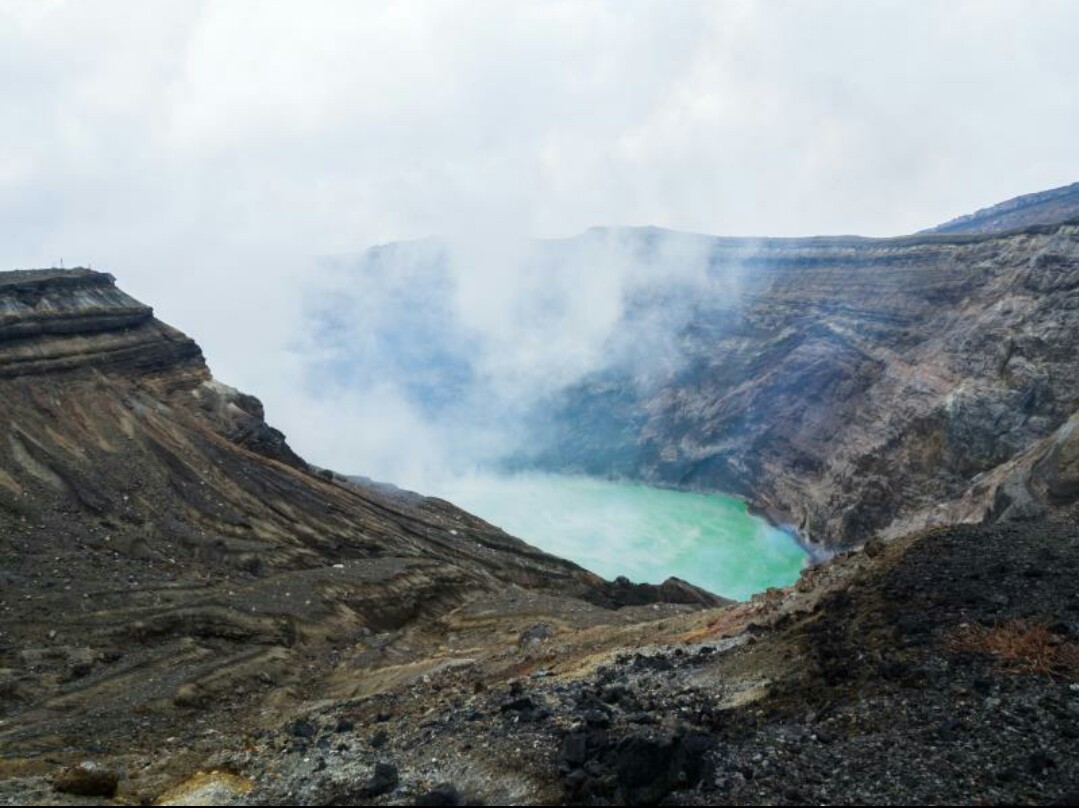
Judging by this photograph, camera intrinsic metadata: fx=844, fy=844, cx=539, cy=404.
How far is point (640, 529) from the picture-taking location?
56.5 meters

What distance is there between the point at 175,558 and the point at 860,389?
42.0 meters

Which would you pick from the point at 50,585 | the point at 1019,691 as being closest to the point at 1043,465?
the point at 1019,691

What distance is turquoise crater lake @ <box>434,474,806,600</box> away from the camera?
4772 centimetres

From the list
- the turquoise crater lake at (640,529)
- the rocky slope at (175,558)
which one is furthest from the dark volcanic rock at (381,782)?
the turquoise crater lake at (640,529)

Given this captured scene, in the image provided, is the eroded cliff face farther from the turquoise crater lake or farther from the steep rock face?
the steep rock face

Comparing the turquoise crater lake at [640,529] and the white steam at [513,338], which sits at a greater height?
the white steam at [513,338]

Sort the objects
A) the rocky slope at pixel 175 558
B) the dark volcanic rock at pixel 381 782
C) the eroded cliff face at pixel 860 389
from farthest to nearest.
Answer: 1. the eroded cliff face at pixel 860 389
2. the rocky slope at pixel 175 558
3. the dark volcanic rock at pixel 381 782

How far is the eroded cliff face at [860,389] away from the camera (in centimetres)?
3978

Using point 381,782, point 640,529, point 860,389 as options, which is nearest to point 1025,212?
point 860,389

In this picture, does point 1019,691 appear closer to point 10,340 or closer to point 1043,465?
point 1043,465

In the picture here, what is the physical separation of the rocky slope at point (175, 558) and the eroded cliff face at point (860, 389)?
683 inches

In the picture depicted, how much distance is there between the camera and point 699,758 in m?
8.44

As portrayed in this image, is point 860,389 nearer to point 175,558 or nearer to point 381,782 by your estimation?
point 175,558

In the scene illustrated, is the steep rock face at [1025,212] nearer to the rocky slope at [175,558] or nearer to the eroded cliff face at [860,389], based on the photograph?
the eroded cliff face at [860,389]
